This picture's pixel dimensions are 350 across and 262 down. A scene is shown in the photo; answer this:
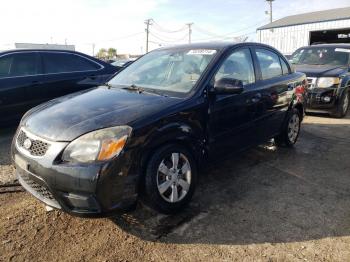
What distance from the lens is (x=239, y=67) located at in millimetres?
4125

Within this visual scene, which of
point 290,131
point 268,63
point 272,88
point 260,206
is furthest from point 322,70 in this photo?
point 260,206

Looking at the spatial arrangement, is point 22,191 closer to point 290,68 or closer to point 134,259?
point 134,259

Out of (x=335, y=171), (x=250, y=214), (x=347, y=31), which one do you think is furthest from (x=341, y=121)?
(x=347, y=31)

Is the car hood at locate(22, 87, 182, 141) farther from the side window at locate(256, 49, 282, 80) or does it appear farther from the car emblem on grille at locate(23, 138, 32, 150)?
the side window at locate(256, 49, 282, 80)

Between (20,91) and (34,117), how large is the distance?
309cm

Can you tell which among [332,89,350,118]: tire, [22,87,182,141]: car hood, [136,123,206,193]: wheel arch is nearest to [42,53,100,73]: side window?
[22,87,182,141]: car hood

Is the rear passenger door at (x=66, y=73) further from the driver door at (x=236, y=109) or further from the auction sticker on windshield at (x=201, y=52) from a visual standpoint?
the driver door at (x=236, y=109)

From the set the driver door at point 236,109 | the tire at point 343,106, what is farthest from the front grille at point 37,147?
the tire at point 343,106

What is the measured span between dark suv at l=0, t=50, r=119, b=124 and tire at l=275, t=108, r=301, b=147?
3.05m

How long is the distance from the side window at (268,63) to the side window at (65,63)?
3817mm

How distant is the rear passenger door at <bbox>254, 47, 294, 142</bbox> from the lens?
176 inches

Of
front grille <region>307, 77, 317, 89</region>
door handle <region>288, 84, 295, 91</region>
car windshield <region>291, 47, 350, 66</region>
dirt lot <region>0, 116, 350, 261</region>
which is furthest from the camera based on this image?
car windshield <region>291, 47, 350, 66</region>

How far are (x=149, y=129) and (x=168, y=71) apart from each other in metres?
1.27

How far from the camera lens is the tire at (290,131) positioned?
531 cm
